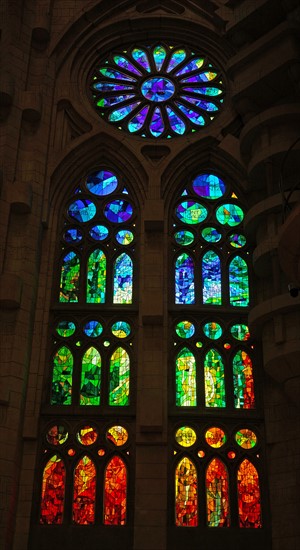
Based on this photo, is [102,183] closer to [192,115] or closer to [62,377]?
[192,115]

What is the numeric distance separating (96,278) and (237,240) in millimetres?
2975

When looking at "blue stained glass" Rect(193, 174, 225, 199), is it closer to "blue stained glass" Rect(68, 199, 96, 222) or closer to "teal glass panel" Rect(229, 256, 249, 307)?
"teal glass panel" Rect(229, 256, 249, 307)

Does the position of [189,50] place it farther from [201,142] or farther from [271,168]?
[271,168]

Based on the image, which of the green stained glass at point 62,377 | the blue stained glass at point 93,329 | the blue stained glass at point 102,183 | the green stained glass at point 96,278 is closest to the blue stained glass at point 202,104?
the blue stained glass at point 102,183

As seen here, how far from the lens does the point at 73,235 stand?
15820 mm

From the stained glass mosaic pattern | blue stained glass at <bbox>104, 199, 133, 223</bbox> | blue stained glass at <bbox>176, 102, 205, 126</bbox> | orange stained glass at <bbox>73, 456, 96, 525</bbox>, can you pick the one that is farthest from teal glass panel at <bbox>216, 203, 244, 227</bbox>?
orange stained glass at <bbox>73, 456, 96, 525</bbox>

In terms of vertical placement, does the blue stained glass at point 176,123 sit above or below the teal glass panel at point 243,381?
above

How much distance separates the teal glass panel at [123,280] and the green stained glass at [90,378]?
1172 millimetres

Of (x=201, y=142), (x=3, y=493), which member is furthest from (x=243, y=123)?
(x=3, y=493)

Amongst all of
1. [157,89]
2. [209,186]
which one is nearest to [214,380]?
[209,186]

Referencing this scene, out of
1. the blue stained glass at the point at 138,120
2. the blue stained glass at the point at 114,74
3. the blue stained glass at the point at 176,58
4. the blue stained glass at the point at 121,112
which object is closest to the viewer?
the blue stained glass at the point at 138,120

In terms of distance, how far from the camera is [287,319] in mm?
13148

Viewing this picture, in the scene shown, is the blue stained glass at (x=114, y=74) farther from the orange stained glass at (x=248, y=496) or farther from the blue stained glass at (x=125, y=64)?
the orange stained glass at (x=248, y=496)

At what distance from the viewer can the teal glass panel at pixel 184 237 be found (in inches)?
618
